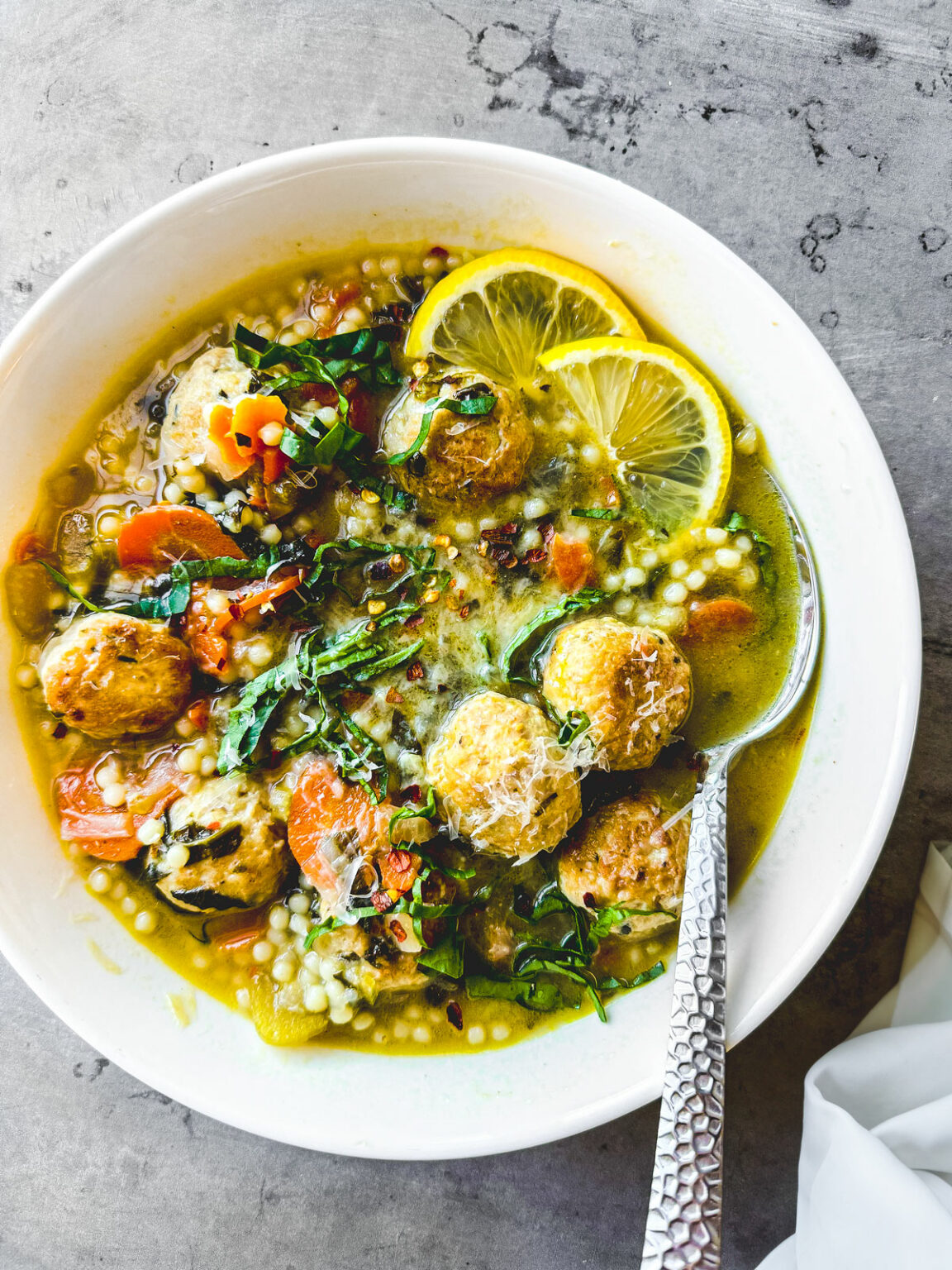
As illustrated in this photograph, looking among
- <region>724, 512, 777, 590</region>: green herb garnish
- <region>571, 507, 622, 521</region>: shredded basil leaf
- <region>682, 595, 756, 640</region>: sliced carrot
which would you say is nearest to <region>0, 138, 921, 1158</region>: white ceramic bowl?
<region>724, 512, 777, 590</region>: green herb garnish

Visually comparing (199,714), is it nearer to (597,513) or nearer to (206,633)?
(206,633)

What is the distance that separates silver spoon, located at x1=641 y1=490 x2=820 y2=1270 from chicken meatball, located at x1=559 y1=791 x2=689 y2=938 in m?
0.06

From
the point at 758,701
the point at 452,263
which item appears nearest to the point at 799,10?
the point at 452,263

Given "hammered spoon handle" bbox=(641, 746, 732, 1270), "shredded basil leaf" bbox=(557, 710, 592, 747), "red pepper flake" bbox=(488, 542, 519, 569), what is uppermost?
"red pepper flake" bbox=(488, 542, 519, 569)

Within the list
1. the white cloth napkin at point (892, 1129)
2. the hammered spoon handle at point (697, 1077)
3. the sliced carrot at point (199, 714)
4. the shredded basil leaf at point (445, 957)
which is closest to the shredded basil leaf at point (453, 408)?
the sliced carrot at point (199, 714)

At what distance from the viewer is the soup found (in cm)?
237

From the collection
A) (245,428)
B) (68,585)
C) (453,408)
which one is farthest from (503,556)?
(68,585)

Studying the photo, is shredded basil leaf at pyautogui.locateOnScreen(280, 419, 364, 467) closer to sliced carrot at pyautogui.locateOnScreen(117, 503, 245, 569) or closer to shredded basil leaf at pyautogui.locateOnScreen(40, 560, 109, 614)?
sliced carrot at pyautogui.locateOnScreen(117, 503, 245, 569)

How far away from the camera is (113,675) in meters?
2.23

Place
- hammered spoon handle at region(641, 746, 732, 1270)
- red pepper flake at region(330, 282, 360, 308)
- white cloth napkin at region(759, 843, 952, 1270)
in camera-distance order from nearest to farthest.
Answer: hammered spoon handle at region(641, 746, 732, 1270) → white cloth napkin at region(759, 843, 952, 1270) → red pepper flake at region(330, 282, 360, 308)

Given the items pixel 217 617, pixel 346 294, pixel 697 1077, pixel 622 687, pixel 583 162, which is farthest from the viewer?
pixel 583 162

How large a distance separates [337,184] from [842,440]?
4.84 feet

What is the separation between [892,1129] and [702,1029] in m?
0.86

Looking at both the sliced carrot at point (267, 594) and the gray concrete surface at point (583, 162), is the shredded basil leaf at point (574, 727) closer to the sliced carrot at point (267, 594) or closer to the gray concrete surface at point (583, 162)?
the sliced carrot at point (267, 594)
